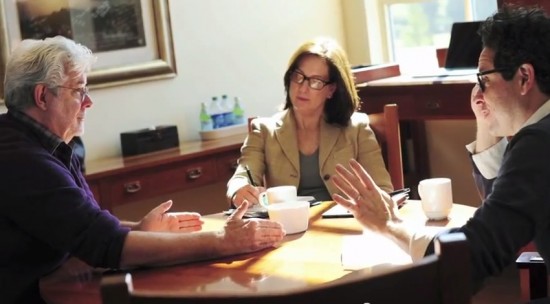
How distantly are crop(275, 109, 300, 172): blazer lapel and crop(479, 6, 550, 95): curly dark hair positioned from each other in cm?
120

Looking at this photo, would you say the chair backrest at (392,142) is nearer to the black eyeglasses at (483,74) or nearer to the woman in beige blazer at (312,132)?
the woman in beige blazer at (312,132)

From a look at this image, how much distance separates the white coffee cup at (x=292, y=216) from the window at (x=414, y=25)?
254cm

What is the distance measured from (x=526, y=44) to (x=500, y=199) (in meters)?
0.38

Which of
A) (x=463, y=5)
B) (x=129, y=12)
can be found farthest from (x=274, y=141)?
(x=463, y=5)

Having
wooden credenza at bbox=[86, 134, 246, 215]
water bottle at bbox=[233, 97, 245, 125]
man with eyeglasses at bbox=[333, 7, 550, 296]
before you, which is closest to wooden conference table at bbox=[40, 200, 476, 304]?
man with eyeglasses at bbox=[333, 7, 550, 296]

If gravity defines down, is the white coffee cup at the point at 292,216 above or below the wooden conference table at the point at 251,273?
above

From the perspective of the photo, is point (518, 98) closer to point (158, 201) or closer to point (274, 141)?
point (274, 141)

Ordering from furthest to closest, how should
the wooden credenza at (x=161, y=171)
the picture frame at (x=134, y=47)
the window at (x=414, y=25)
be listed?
1. the window at (x=414, y=25)
2. the picture frame at (x=134, y=47)
3. the wooden credenza at (x=161, y=171)

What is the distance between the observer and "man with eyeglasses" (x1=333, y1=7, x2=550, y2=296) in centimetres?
165

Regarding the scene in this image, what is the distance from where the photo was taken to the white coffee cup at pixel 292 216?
2.23m

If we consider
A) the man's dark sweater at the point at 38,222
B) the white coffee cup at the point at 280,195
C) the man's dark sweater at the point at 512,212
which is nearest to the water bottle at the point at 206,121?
the white coffee cup at the point at 280,195

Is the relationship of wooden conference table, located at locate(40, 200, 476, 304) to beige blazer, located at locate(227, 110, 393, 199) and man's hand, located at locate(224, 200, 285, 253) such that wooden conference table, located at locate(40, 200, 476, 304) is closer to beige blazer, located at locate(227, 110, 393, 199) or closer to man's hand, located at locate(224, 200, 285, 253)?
man's hand, located at locate(224, 200, 285, 253)

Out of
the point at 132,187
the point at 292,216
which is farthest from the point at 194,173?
the point at 292,216

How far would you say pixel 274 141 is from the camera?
9.93 feet
